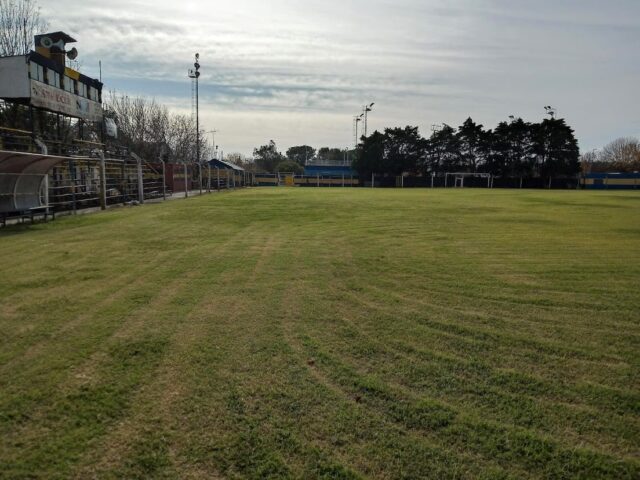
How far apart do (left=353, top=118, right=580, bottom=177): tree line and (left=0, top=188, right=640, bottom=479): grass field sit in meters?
65.9

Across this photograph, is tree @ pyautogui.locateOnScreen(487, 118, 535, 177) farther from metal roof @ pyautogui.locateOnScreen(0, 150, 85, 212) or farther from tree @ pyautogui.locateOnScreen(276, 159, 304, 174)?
metal roof @ pyautogui.locateOnScreen(0, 150, 85, 212)

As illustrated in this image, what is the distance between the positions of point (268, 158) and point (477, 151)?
52.0 meters

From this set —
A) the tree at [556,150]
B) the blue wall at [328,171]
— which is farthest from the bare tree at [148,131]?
the tree at [556,150]

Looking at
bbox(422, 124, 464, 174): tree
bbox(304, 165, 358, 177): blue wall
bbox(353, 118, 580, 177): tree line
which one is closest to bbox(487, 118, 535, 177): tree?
bbox(353, 118, 580, 177): tree line

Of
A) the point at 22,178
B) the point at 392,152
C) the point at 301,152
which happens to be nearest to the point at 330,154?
the point at 301,152

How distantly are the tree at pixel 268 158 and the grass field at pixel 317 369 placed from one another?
87.5 m

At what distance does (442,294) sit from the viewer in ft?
18.6

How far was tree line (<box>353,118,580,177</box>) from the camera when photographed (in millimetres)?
67125

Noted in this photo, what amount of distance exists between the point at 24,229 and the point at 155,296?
27.3 feet

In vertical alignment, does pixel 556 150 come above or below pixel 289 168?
above

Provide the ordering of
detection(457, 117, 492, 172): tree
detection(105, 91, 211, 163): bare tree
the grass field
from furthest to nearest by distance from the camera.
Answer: detection(457, 117, 492, 172): tree → detection(105, 91, 211, 163): bare tree → the grass field

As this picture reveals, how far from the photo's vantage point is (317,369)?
3.49 meters

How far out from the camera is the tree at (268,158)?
96.7 m

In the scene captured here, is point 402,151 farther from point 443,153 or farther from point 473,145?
point 473,145
